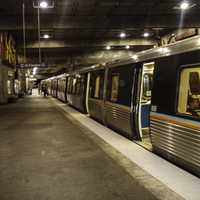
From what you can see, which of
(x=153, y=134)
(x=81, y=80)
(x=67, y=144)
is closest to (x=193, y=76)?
(x=153, y=134)

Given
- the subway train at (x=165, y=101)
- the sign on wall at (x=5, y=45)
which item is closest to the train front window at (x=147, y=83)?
the subway train at (x=165, y=101)

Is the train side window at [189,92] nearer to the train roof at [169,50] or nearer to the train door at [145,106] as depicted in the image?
the train roof at [169,50]

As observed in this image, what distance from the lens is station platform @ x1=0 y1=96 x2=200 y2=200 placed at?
429 centimetres

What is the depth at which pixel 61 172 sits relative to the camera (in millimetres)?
5332

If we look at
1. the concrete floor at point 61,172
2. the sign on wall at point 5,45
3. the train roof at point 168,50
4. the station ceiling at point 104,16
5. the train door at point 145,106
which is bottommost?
the concrete floor at point 61,172

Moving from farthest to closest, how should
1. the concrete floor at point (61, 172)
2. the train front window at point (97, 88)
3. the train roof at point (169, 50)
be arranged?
the train front window at point (97, 88) < the train roof at point (169, 50) < the concrete floor at point (61, 172)

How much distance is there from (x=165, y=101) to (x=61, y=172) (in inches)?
94.9

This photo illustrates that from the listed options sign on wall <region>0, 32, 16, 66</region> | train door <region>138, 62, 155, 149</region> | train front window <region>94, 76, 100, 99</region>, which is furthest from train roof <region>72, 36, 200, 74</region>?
sign on wall <region>0, 32, 16, 66</region>

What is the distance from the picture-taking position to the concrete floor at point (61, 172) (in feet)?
14.0

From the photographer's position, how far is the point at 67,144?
780 cm

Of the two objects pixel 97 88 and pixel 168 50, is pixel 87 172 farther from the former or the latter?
pixel 97 88

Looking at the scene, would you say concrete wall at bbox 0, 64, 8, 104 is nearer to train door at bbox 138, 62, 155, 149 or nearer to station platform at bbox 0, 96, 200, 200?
station platform at bbox 0, 96, 200, 200

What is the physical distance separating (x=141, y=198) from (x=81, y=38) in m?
21.7

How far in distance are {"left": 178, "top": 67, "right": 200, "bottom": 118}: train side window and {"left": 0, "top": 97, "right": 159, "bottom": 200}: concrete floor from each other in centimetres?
155
